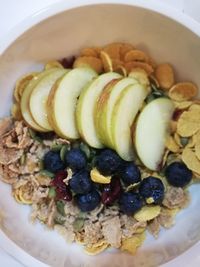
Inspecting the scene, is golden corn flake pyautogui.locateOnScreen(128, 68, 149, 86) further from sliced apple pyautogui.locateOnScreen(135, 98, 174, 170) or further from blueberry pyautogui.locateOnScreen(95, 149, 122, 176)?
blueberry pyautogui.locateOnScreen(95, 149, 122, 176)

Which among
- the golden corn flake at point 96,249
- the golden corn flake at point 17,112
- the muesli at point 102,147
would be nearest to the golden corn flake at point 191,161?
the muesli at point 102,147

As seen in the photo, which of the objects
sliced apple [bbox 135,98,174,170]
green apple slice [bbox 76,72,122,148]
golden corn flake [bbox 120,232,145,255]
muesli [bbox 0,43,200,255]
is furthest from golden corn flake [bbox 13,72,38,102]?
golden corn flake [bbox 120,232,145,255]

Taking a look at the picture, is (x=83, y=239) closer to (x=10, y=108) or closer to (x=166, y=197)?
(x=166, y=197)

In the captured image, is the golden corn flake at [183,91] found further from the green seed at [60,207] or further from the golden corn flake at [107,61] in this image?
the green seed at [60,207]

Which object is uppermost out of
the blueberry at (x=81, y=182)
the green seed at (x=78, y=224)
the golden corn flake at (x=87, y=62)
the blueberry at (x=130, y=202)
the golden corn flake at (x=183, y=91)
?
the golden corn flake at (x=87, y=62)

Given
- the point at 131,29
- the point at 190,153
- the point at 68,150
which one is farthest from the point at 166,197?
the point at 131,29
